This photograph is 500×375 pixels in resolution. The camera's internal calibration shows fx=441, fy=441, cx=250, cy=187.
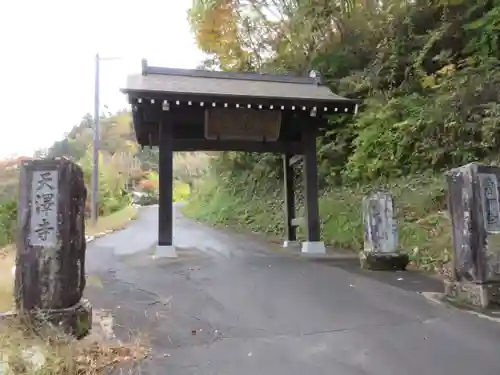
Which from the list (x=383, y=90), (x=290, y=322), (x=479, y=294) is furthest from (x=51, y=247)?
(x=383, y=90)

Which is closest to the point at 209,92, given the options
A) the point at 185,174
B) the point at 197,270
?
the point at 197,270

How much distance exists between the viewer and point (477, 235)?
18.5 feet

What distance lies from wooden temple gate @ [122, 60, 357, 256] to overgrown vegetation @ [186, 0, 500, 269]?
2.30m

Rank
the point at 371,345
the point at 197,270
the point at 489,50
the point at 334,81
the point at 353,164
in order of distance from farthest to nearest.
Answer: the point at 334,81
the point at 353,164
the point at 489,50
the point at 197,270
the point at 371,345

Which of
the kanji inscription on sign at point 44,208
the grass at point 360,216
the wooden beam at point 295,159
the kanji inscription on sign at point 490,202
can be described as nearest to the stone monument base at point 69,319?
the kanji inscription on sign at point 44,208

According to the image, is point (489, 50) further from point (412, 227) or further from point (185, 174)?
point (185, 174)

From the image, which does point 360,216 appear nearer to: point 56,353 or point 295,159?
point 295,159

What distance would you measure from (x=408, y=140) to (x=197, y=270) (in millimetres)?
7149

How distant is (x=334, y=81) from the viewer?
16.7m

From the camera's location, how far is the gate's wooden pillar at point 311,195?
11.2m

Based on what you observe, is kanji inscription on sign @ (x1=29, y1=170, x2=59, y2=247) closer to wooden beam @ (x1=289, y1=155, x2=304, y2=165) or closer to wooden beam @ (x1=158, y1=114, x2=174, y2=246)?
wooden beam @ (x1=158, y1=114, x2=174, y2=246)

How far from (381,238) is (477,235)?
3028 mm

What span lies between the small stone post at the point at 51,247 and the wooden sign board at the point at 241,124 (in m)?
6.46

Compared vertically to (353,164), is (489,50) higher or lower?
higher
